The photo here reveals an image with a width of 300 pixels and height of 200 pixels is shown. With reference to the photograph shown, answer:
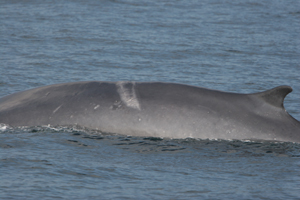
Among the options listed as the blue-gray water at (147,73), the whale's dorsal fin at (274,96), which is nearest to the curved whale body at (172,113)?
the whale's dorsal fin at (274,96)

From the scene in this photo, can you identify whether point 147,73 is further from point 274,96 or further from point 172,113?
point 274,96

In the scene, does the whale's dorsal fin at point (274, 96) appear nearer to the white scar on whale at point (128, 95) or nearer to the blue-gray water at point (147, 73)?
the blue-gray water at point (147, 73)

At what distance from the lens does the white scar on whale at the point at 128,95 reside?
9562mm

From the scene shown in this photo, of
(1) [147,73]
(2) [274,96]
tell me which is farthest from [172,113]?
(1) [147,73]

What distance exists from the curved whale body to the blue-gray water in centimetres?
19

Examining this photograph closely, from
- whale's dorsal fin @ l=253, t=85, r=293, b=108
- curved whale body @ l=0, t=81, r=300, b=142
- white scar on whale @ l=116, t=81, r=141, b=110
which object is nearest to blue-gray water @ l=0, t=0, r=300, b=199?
curved whale body @ l=0, t=81, r=300, b=142

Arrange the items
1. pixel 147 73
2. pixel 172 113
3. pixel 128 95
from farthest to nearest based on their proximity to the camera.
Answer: pixel 147 73 < pixel 128 95 < pixel 172 113

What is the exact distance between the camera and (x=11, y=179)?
7.66m

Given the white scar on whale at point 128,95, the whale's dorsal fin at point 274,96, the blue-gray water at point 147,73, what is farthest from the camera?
the white scar on whale at point 128,95

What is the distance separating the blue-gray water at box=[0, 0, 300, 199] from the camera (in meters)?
7.71

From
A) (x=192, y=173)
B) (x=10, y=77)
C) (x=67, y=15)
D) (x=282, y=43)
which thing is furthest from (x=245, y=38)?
(x=192, y=173)

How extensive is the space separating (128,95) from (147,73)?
8.50 m

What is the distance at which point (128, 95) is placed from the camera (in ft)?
31.8

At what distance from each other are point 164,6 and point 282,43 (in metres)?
13.1
